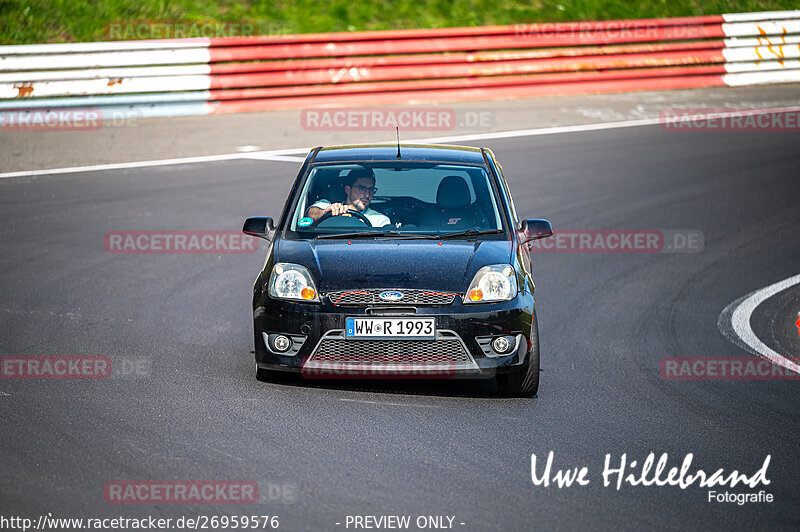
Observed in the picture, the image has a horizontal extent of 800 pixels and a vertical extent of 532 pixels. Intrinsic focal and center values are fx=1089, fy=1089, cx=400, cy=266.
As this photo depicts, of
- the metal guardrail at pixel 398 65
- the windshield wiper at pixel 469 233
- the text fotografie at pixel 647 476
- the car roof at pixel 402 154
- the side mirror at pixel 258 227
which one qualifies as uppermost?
the metal guardrail at pixel 398 65

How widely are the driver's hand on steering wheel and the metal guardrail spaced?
10481mm

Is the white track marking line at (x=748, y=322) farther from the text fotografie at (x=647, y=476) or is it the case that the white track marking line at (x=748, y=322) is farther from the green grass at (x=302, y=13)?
the green grass at (x=302, y=13)

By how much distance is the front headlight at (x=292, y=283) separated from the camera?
6.88 meters

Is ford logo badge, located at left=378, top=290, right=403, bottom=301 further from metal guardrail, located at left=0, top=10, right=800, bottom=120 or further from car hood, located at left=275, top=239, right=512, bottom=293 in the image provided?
metal guardrail, located at left=0, top=10, right=800, bottom=120

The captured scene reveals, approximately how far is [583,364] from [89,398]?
3.42 m

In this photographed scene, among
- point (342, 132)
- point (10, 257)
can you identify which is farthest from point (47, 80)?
point (10, 257)

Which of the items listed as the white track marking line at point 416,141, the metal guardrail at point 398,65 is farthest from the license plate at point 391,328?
the metal guardrail at point 398,65

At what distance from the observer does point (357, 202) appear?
799 centimetres

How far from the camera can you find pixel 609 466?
5.76 meters

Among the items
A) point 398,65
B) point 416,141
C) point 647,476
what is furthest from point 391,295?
point 398,65

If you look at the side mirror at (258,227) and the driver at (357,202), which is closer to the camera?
the side mirror at (258,227)

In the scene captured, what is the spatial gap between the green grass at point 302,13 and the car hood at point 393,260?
14.2m

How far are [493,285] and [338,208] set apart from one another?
151cm

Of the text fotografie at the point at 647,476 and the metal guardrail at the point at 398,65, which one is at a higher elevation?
the metal guardrail at the point at 398,65
